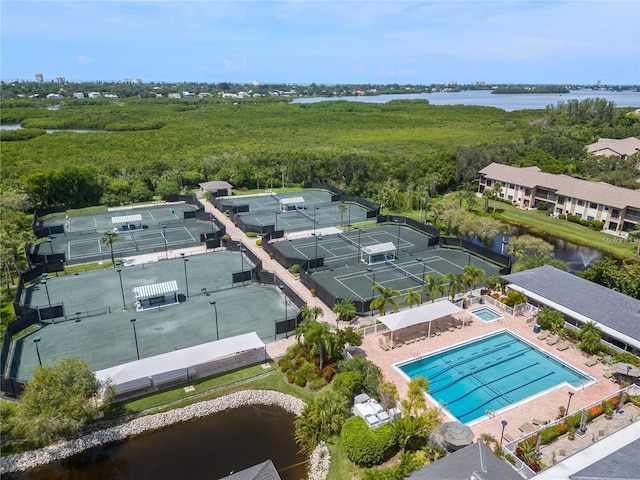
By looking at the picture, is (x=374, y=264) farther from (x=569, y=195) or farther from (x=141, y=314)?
(x=569, y=195)

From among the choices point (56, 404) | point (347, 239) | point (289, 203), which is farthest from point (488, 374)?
point (289, 203)

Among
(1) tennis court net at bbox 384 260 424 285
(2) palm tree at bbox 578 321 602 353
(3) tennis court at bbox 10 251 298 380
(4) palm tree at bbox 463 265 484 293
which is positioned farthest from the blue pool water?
(3) tennis court at bbox 10 251 298 380

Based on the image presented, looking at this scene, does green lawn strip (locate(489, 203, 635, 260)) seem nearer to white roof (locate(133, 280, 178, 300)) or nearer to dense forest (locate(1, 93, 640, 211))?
dense forest (locate(1, 93, 640, 211))

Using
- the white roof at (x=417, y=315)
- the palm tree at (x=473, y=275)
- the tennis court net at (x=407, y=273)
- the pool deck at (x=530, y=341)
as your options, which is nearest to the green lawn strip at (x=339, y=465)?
the pool deck at (x=530, y=341)

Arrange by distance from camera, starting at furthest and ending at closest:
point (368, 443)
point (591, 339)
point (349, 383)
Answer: point (591, 339) < point (349, 383) < point (368, 443)

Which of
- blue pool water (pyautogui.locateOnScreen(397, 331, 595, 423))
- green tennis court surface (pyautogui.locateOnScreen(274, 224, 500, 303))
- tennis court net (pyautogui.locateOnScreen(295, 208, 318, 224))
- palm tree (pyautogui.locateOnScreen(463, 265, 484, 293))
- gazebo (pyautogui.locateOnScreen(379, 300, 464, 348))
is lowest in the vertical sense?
blue pool water (pyautogui.locateOnScreen(397, 331, 595, 423))

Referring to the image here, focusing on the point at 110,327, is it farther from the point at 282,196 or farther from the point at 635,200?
the point at 635,200
